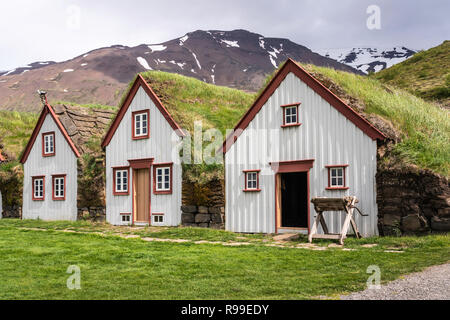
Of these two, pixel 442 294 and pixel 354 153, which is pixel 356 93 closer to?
pixel 354 153

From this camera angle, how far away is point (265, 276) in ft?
32.0

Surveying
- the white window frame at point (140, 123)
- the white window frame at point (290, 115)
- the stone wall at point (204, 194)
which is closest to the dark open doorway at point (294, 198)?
the stone wall at point (204, 194)

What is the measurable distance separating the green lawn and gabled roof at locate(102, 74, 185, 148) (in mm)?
6960

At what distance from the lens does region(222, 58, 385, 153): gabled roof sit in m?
16.6

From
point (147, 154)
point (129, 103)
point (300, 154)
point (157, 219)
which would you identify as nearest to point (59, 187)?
point (129, 103)

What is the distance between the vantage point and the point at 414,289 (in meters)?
7.90

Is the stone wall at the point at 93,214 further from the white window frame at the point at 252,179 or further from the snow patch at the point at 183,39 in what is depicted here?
the snow patch at the point at 183,39

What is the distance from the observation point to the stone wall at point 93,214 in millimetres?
24469

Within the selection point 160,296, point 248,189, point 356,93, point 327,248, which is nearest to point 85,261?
point 160,296

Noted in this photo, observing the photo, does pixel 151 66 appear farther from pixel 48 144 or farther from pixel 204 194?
pixel 204 194

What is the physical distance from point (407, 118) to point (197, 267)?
1143 centimetres

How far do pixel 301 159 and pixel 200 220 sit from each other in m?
5.41

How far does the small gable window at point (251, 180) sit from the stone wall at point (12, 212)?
54.2ft

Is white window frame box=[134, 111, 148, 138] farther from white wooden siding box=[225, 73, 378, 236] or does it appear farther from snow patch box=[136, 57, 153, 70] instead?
snow patch box=[136, 57, 153, 70]
